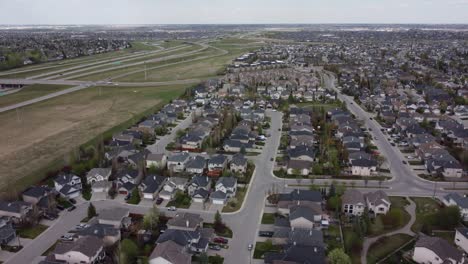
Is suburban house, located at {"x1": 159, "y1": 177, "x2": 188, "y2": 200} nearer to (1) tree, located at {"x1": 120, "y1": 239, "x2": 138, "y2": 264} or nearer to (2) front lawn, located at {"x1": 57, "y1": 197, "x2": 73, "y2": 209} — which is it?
(2) front lawn, located at {"x1": 57, "y1": 197, "x2": 73, "y2": 209}

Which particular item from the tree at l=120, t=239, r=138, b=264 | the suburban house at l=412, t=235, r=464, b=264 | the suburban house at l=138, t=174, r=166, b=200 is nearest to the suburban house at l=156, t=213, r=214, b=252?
the tree at l=120, t=239, r=138, b=264

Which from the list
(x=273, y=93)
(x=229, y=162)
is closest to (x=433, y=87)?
(x=273, y=93)

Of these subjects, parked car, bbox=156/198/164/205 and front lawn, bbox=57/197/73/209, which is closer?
front lawn, bbox=57/197/73/209

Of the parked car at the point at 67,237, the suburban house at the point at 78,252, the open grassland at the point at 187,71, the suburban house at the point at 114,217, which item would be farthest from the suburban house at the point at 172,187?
the open grassland at the point at 187,71

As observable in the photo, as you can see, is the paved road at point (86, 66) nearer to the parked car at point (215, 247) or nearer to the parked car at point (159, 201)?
the parked car at point (159, 201)

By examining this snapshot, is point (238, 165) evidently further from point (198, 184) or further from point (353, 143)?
point (353, 143)

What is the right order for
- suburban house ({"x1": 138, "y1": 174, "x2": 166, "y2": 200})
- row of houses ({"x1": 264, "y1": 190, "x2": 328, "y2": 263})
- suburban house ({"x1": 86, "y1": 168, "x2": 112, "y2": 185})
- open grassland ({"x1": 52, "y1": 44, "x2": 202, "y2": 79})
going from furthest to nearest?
open grassland ({"x1": 52, "y1": 44, "x2": 202, "y2": 79})
suburban house ({"x1": 86, "y1": 168, "x2": 112, "y2": 185})
suburban house ({"x1": 138, "y1": 174, "x2": 166, "y2": 200})
row of houses ({"x1": 264, "y1": 190, "x2": 328, "y2": 263})

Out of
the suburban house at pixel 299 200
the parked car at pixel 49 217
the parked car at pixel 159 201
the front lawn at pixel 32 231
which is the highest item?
the suburban house at pixel 299 200
